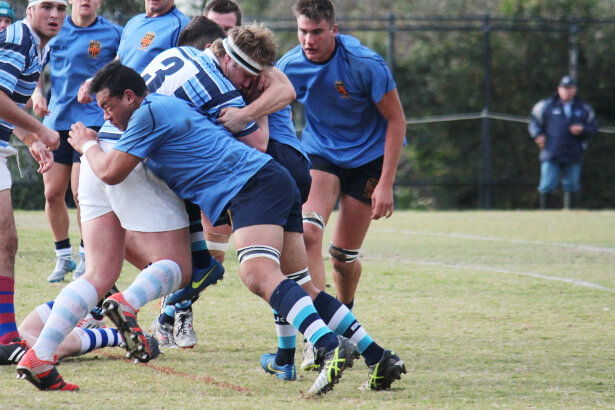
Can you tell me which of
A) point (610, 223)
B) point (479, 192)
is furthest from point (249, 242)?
point (479, 192)

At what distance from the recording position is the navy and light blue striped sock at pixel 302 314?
4.28m

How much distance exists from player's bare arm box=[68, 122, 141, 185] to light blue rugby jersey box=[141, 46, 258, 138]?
462 mm

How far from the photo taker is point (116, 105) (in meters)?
4.54

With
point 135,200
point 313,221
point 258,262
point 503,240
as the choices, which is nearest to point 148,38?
point 313,221

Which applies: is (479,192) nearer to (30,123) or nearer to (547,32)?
(547,32)

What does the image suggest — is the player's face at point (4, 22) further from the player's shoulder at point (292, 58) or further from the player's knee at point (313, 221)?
the player's knee at point (313, 221)

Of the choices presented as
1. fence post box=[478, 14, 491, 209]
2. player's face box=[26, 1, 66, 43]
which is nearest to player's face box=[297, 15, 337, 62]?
player's face box=[26, 1, 66, 43]

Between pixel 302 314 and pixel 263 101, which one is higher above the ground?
pixel 263 101

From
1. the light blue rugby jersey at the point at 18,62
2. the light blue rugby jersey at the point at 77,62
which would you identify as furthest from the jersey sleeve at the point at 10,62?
the light blue rugby jersey at the point at 77,62

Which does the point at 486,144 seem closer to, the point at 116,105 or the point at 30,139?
the point at 30,139

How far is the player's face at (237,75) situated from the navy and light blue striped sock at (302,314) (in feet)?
3.83

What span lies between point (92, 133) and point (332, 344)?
1.60 metres

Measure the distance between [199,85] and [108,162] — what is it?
63 cm

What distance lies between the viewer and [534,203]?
19547 millimetres
